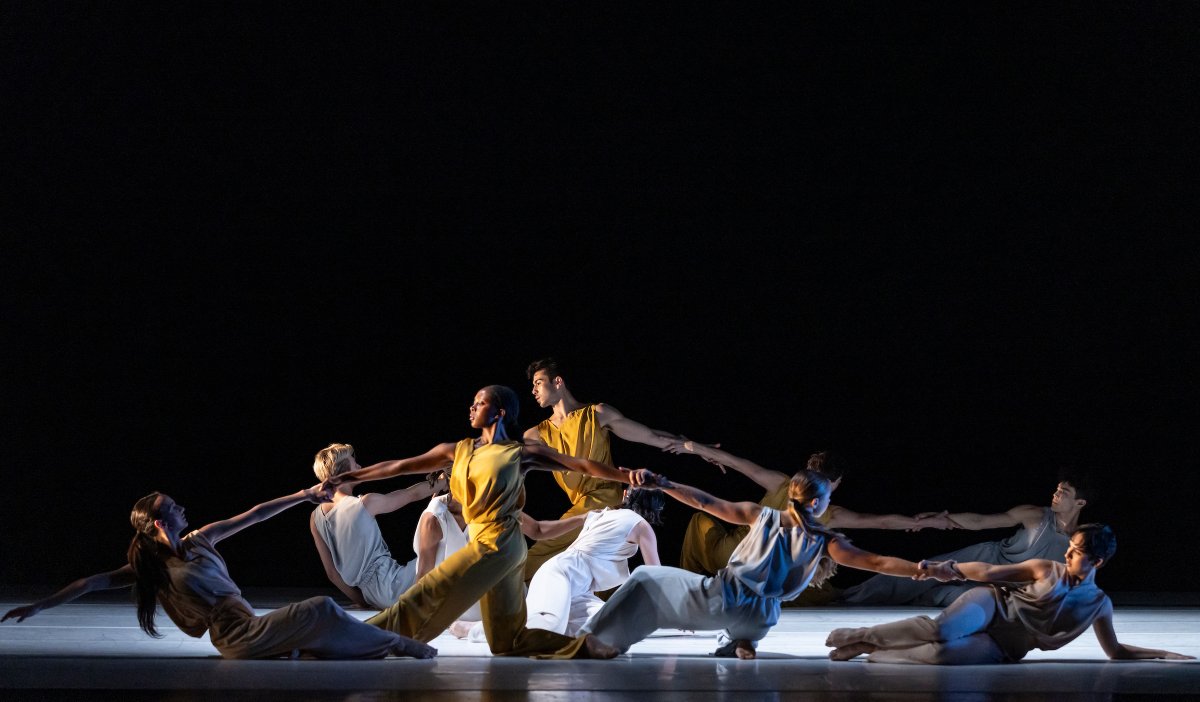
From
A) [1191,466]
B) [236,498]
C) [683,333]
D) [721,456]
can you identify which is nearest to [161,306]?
[236,498]

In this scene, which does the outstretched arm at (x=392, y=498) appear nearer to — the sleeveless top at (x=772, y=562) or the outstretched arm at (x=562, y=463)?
the outstretched arm at (x=562, y=463)

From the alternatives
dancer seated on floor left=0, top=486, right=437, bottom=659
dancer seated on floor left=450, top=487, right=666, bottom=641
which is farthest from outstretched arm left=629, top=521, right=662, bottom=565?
dancer seated on floor left=0, top=486, right=437, bottom=659

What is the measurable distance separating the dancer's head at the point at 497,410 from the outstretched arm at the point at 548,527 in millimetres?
520

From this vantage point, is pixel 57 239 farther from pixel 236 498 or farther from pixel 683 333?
pixel 683 333

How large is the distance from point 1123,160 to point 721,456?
11.3ft

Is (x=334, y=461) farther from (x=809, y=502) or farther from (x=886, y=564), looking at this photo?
(x=886, y=564)

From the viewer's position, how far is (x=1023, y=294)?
7.17m

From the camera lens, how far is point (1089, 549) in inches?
143

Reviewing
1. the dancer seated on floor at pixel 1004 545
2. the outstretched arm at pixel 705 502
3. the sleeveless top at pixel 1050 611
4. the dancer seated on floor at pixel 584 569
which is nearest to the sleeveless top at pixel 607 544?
the dancer seated on floor at pixel 584 569

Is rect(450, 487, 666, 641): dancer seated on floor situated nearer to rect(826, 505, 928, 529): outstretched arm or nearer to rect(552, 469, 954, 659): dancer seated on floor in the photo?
rect(552, 469, 954, 659): dancer seated on floor

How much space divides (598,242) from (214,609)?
393 cm

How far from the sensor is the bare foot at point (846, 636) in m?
3.71

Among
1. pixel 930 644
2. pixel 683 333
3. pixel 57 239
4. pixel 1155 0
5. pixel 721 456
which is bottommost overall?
pixel 930 644

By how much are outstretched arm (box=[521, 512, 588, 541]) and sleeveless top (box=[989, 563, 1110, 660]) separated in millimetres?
1630
